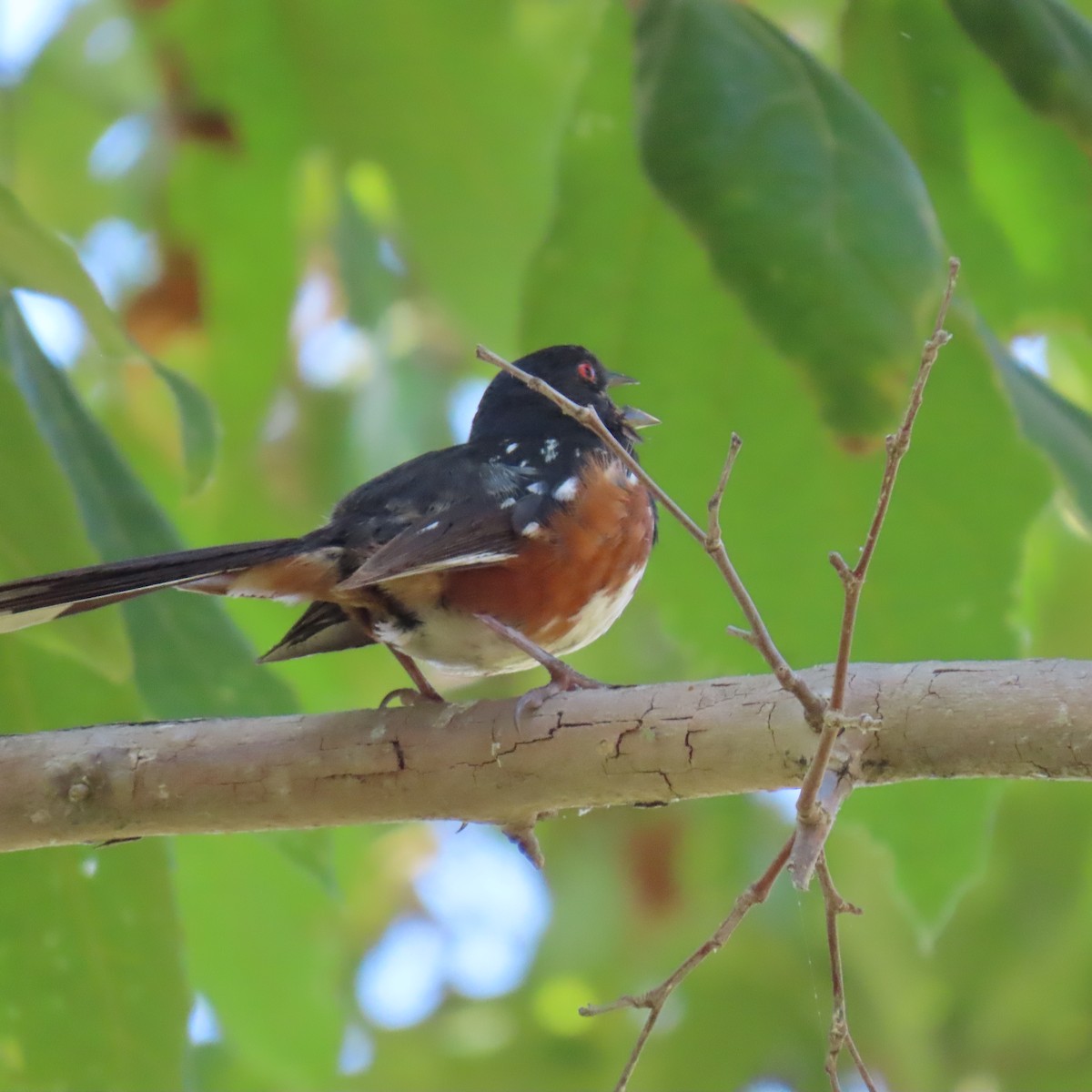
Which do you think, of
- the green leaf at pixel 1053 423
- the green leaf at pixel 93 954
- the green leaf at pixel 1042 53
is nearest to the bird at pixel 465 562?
the green leaf at pixel 93 954

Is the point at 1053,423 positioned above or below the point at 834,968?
above

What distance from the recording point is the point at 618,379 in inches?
121

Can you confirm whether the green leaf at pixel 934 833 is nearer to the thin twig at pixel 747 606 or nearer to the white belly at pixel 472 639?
the white belly at pixel 472 639

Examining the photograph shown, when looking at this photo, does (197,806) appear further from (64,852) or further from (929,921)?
(929,921)

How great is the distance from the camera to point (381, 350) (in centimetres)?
496

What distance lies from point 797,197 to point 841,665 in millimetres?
721

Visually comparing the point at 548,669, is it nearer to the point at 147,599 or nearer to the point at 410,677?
the point at 410,677

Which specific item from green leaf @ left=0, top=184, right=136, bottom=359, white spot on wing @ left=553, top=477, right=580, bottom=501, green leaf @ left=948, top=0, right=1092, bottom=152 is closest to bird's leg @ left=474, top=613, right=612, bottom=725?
white spot on wing @ left=553, top=477, right=580, bottom=501

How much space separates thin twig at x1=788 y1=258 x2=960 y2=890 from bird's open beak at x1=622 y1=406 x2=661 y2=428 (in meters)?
1.29

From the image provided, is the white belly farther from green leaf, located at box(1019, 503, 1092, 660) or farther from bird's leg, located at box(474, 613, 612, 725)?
green leaf, located at box(1019, 503, 1092, 660)

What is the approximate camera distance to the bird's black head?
10.3 feet

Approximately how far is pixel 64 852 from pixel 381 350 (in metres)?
2.80

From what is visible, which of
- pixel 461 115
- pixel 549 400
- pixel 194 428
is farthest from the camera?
pixel 461 115

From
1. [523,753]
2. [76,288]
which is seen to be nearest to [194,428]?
[76,288]
